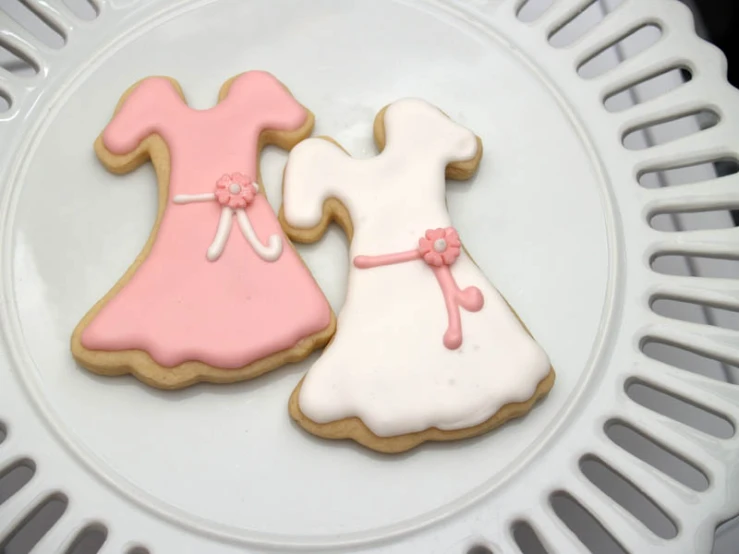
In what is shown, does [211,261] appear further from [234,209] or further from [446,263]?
[446,263]

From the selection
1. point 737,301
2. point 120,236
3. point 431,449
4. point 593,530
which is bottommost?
point 593,530

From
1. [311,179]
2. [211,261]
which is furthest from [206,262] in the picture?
[311,179]

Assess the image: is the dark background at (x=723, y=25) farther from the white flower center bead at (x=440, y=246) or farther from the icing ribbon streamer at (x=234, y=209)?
the icing ribbon streamer at (x=234, y=209)

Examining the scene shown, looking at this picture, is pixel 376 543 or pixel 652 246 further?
pixel 652 246

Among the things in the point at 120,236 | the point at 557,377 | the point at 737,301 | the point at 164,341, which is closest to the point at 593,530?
the point at 557,377

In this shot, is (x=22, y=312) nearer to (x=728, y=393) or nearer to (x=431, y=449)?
(x=431, y=449)

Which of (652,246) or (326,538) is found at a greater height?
(652,246)

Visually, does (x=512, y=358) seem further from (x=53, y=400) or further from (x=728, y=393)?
(x=53, y=400)
